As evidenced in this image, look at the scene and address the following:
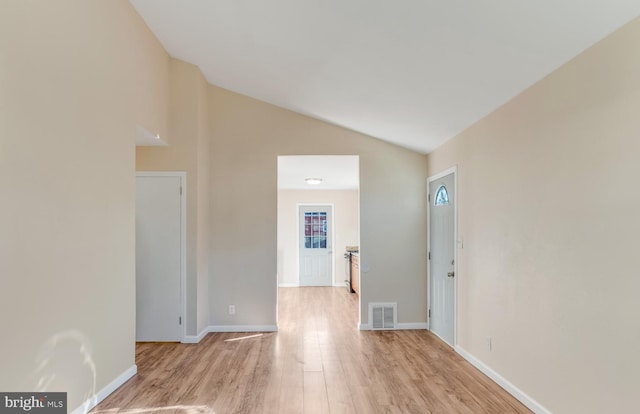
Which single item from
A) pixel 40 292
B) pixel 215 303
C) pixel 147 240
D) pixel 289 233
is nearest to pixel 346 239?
pixel 289 233

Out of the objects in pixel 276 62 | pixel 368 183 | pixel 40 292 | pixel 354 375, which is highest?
pixel 276 62

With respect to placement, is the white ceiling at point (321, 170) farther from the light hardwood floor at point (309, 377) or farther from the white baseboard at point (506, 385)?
→ the white baseboard at point (506, 385)

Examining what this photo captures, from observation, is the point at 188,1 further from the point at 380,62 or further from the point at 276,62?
the point at 380,62

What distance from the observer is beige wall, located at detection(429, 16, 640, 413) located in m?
2.01

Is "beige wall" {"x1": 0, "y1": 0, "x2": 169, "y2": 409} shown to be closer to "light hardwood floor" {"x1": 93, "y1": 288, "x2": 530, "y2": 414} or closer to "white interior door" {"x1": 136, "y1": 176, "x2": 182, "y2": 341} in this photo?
"light hardwood floor" {"x1": 93, "y1": 288, "x2": 530, "y2": 414}

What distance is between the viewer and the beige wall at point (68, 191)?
2.12 meters

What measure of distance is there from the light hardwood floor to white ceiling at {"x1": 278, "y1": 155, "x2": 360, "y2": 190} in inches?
92.5

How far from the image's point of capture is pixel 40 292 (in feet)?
7.61

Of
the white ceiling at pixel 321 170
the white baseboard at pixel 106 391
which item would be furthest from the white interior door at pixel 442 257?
the white baseboard at pixel 106 391

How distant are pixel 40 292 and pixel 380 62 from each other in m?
2.91

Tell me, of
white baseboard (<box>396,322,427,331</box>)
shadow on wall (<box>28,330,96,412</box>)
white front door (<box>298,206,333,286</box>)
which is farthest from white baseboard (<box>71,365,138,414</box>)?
white front door (<box>298,206,333,286</box>)

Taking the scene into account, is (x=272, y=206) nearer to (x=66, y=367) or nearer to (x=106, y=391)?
(x=106, y=391)

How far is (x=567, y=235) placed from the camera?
96.0 inches

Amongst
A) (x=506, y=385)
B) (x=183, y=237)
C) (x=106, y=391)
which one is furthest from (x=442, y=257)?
(x=106, y=391)
